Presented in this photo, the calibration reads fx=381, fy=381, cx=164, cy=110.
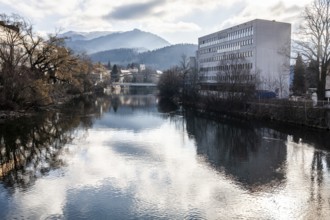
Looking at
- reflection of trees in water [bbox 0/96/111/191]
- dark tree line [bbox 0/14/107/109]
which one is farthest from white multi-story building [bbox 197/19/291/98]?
reflection of trees in water [bbox 0/96/111/191]

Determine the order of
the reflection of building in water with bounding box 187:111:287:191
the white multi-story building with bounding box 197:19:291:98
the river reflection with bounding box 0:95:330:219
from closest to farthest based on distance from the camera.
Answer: the river reflection with bounding box 0:95:330:219, the reflection of building in water with bounding box 187:111:287:191, the white multi-story building with bounding box 197:19:291:98

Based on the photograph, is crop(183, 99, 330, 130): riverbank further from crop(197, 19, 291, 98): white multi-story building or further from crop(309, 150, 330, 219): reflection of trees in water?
crop(309, 150, 330, 219): reflection of trees in water

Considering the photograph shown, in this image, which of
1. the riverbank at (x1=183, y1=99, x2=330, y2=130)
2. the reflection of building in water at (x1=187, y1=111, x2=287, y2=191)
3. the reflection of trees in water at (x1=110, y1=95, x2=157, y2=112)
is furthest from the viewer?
the reflection of trees in water at (x1=110, y1=95, x2=157, y2=112)

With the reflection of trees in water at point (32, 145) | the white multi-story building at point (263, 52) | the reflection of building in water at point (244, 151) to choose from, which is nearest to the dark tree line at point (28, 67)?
the reflection of trees in water at point (32, 145)

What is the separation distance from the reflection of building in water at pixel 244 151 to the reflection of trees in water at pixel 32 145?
10037 millimetres

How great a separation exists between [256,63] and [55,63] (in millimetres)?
40721

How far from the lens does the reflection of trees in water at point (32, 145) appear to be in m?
19.9

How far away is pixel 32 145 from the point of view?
27.5m

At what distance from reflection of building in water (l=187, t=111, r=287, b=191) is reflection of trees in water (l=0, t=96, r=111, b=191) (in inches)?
395

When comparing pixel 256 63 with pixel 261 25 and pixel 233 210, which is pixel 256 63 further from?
pixel 233 210

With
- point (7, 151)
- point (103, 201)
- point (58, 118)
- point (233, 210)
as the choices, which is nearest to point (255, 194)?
point (233, 210)

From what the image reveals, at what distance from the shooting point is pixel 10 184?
18.0 metres

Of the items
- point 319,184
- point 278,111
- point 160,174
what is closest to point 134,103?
point 278,111

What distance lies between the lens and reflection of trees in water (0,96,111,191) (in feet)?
65.3
